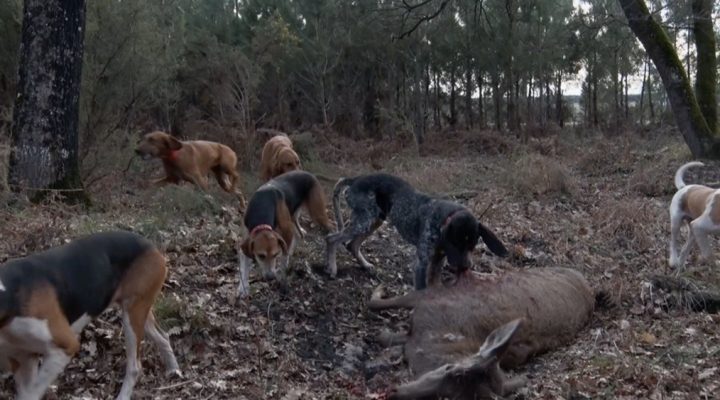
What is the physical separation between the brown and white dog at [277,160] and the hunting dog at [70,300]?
7216mm

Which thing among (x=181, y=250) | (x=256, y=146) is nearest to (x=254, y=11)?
(x=256, y=146)

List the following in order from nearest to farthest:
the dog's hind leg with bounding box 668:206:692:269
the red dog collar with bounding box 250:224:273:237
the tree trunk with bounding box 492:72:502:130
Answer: the red dog collar with bounding box 250:224:273:237 → the dog's hind leg with bounding box 668:206:692:269 → the tree trunk with bounding box 492:72:502:130

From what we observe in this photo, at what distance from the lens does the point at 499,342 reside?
526cm

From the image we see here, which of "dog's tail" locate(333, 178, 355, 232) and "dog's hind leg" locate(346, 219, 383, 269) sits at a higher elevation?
"dog's tail" locate(333, 178, 355, 232)

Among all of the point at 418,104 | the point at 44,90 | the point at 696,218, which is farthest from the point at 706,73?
the point at 44,90

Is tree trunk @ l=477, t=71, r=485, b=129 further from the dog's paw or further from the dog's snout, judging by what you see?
the dog's paw

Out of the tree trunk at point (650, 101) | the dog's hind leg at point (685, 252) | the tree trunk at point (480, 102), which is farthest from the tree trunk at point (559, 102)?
the dog's hind leg at point (685, 252)

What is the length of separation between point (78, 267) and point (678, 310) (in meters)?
5.46

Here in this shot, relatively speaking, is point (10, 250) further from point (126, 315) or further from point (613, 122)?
point (613, 122)

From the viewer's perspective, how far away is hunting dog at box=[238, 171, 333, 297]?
25.1 ft

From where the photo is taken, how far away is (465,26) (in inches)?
1237

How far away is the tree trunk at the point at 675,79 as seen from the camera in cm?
1736

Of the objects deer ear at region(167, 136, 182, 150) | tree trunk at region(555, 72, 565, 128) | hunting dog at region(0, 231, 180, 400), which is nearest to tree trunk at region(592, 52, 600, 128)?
tree trunk at region(555, 72, 565, 128)

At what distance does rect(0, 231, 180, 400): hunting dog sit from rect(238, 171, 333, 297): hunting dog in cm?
191
